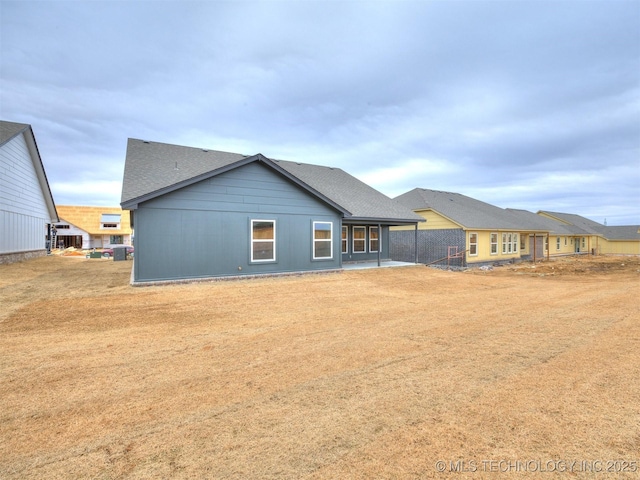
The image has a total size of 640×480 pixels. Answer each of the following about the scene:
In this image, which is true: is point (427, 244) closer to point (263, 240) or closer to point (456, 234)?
point (456, 234)

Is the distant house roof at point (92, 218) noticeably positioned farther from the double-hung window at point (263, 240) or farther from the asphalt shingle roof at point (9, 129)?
the double-hung window at point (263, 240)

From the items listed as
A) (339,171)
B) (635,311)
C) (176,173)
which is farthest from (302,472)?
(339,171)

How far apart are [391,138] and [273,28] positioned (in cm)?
1503

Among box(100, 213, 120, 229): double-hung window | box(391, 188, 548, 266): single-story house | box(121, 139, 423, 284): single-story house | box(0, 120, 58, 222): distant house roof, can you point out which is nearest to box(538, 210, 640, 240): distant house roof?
box(391, 188, 548, 266): single-story house

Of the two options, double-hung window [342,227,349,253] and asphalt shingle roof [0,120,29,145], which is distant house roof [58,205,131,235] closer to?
asphalt shingle roof [0,120,29,145]

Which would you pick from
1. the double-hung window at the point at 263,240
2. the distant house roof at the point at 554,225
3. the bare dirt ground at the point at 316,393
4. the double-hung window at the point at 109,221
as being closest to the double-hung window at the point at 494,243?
the distant house roof at the point at 554,225

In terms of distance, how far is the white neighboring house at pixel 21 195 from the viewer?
15.8 metres

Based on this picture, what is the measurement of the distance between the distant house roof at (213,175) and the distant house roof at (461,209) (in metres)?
4.33

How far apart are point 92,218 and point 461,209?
46.4 meters

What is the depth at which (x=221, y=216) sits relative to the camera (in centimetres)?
1207

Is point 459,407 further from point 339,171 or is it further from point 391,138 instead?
point 391,138

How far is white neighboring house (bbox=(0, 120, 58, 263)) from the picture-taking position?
15805mm

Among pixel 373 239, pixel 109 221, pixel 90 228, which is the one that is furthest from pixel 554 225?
pixel 90 228

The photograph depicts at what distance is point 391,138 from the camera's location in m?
26.6
